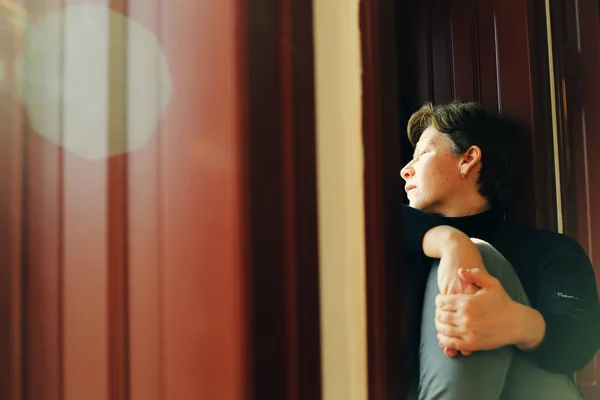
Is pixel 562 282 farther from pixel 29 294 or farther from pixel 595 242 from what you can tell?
pixel 29 294

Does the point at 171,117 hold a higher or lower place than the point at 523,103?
lower

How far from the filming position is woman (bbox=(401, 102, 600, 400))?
0.73 metres

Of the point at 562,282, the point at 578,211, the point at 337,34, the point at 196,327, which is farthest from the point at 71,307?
the point at 578,211

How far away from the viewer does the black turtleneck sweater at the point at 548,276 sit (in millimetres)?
872

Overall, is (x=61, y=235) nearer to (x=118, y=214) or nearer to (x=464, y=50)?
(x=118, y=214)

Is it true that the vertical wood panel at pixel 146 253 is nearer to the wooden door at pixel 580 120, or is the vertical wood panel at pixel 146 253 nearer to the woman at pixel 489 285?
the woman at pixel 489 285

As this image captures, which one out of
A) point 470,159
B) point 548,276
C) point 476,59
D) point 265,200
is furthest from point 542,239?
point 265,200

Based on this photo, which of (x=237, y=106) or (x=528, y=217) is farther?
(x=528, y=217)

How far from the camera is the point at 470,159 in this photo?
113 centimetres

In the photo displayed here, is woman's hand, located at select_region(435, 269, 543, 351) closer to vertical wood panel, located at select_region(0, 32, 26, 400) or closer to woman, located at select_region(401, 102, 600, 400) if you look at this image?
woman, located at select_region(401, 102, 600, 400)

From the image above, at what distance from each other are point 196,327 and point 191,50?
26 cm

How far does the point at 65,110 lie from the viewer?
56cm

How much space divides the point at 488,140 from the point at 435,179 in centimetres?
17

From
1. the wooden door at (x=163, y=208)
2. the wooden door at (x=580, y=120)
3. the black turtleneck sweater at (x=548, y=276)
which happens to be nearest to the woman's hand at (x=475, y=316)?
the black turtleneck sweater at (x=548, y=276)
